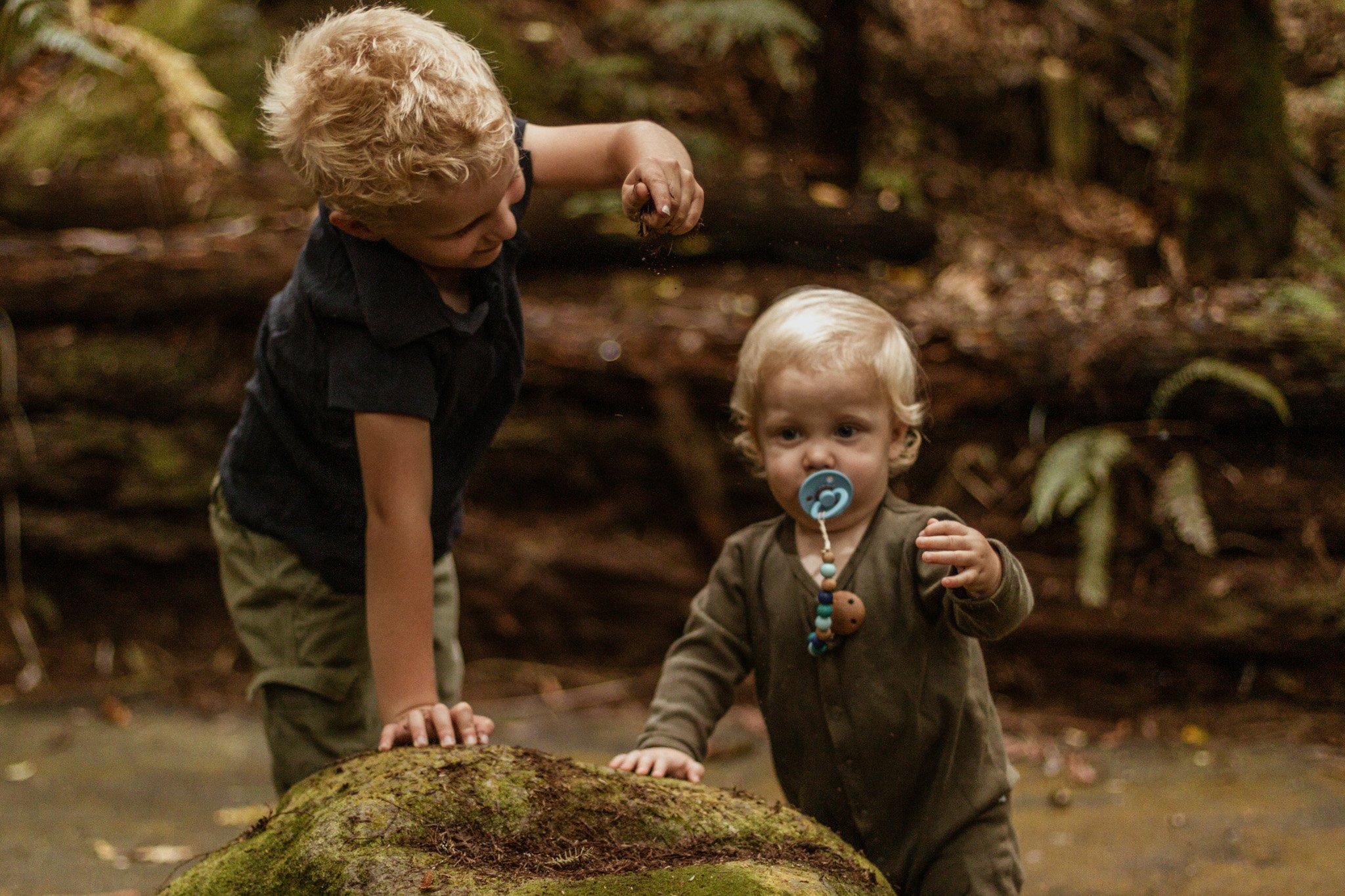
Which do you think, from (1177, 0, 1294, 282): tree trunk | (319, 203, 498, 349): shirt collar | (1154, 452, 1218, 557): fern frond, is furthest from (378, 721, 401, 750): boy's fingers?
(1177, 0, 1294, 282): tree trunk

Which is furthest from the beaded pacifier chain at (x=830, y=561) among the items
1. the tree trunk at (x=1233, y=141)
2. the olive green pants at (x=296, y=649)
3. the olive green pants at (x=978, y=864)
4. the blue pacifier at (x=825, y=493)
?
the tree trunk at (x=1233, y=141)

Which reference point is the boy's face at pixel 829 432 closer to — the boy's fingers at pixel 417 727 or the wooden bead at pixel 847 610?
the wooden bead at pixel 847 610

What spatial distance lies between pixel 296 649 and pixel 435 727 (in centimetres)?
70

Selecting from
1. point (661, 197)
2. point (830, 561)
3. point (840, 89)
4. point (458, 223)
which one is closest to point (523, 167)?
point (458, 223)

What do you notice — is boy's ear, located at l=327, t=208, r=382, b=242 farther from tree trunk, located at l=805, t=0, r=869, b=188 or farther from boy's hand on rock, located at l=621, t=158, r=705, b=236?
tree trunk, located at l=805, t=0, r=869, b=188

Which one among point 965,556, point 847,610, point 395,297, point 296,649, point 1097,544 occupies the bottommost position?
point 1097,544

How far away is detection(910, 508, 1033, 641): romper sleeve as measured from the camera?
6.97 ft

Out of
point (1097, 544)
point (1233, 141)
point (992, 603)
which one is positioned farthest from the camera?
point (1233, 141)

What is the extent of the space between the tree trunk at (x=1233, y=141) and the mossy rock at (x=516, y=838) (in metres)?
3.87

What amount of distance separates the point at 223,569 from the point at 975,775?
6.42 ft

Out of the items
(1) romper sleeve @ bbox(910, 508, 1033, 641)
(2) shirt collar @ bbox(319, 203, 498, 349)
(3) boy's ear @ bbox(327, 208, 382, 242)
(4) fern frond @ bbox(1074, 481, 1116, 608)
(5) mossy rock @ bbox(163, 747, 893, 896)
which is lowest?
(4) fern frond @ bbox(1074, 481, 1116, 608)

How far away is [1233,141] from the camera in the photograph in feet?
16.2

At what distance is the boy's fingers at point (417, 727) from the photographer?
7.49ft

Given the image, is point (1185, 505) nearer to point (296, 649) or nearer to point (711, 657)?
point (711, 657)
